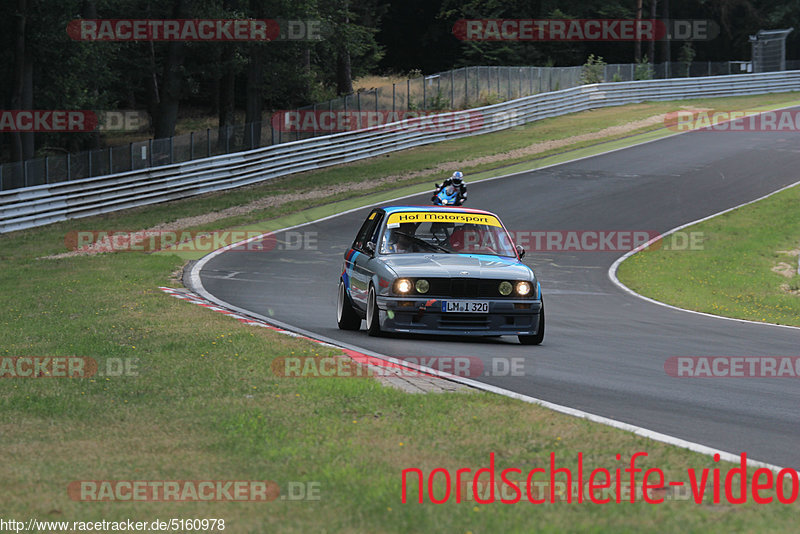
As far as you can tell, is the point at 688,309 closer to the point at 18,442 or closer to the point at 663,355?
the point at 663,355

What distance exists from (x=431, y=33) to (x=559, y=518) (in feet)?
232


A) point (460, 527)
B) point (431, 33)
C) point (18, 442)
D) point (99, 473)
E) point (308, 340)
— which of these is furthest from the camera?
point (431, 33)

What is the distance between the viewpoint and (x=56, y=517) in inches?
198

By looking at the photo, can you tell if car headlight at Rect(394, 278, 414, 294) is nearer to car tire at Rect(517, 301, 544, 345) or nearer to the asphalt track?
the asphalt track

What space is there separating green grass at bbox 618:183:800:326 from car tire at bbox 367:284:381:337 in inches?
287

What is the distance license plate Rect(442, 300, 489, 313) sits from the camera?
11.4m

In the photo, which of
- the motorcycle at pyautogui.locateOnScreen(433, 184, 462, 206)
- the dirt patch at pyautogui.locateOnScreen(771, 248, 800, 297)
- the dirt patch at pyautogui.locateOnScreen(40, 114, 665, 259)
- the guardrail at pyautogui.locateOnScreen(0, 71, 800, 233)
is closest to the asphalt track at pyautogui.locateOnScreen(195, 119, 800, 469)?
the motorcycle at pyautogui.locateOnScreen(433, 184, 462, 206)

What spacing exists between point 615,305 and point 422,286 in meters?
6.58

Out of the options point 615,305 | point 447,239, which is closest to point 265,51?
point 615,305

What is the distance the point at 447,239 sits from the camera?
12.8 m

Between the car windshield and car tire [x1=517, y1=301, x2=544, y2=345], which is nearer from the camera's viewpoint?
car tire [x1=517, y1=301, x2=544, y2=345]

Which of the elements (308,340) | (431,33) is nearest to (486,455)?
(308,340)

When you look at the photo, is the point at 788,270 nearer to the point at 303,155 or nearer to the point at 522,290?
the point at 522,290

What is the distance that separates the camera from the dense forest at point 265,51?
37.3 meters
